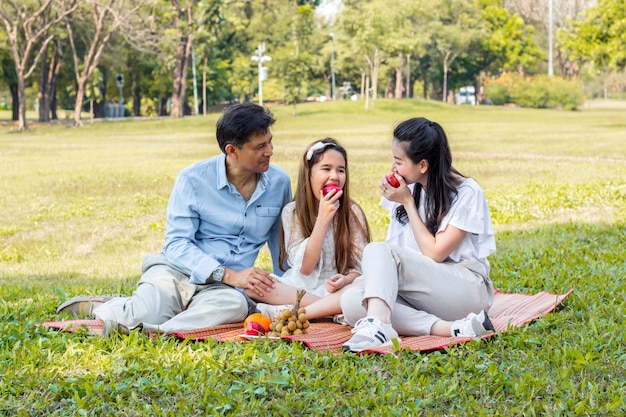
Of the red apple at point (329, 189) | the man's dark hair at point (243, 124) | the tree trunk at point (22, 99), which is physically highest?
A: the tree trunk at point (22, 99)

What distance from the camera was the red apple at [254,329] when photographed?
477 centimetres

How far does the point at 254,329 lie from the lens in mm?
4789

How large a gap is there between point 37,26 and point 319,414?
44.7 meters

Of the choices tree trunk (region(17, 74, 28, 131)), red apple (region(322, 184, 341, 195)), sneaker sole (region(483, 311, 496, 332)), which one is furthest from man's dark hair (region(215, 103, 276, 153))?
tree trunk (region(17, 74, 28, 131))

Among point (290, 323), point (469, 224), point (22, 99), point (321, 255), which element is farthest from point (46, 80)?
point (469, 224)

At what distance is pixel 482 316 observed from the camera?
4594mm

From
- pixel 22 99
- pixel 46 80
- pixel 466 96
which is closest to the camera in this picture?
pixel 22 99

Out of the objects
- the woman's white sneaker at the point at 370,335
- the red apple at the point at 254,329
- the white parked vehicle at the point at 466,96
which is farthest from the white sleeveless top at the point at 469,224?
the white parked vehicle at the point at 466,96

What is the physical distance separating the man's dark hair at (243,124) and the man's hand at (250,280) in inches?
30.4

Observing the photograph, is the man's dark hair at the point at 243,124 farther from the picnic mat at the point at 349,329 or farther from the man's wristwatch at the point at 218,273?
the picnic mat at the point at 349,329

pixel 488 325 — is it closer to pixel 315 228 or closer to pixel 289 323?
pixel 289 323

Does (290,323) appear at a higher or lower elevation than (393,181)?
lower

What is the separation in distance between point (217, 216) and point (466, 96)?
85909 mm

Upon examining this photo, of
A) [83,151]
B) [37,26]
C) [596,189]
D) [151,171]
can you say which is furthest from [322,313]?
[37,26]
